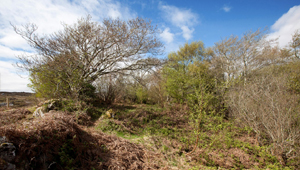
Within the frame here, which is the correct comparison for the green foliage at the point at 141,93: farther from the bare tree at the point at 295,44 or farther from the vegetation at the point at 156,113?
the bare tree at the point at 295,44

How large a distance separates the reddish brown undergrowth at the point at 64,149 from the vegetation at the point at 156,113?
0.02m

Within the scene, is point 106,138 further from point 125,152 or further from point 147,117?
point 147,117

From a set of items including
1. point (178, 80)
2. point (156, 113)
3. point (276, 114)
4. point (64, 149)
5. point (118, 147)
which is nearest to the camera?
point (64, 149)

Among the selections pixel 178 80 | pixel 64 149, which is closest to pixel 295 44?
pixel 178 80

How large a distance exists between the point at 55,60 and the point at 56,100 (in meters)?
2.48

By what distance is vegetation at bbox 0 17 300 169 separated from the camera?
3.89 m

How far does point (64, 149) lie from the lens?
3223mm

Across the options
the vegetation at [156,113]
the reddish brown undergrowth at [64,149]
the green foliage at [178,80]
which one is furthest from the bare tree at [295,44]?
the reddish brown undergrowth at [64,149]

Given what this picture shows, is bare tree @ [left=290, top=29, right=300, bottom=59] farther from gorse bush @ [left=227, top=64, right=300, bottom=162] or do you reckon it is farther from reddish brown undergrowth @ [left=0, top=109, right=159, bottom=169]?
reddish brown undergrowth @ [left=0, top=109, right=159, bottom=169]

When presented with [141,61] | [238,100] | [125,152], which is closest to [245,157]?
[238,100]

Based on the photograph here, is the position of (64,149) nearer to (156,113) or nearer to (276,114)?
(156,113)

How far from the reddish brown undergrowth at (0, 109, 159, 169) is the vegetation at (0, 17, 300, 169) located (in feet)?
0.08

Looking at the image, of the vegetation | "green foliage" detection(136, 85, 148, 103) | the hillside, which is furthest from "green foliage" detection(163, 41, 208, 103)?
the hillside

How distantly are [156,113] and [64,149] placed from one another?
6.94 meters
